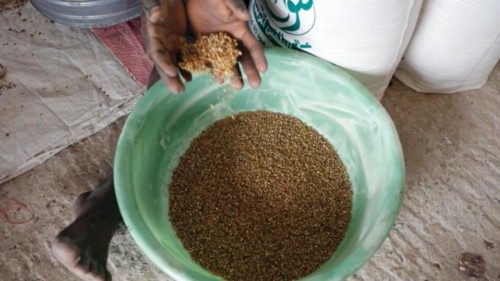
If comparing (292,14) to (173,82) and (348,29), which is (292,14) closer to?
(348,29)

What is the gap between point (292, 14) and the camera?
1.09 metres

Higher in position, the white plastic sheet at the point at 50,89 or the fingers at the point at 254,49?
the fingers at the point at 254,49

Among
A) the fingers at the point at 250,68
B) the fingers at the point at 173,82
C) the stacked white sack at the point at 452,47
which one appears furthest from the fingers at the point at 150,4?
the stacked white sack at the point at 452,47

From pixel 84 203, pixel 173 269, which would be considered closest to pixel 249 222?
pixel 173 269

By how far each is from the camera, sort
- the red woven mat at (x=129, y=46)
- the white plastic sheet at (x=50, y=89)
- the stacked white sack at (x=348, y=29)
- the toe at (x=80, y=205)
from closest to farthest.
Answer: the stacked white sack at (x=348, y=29) → the toe at (x=80, y=205) → the white plastic sheet at (x=50, y=89) → the red woven mat at (x=129, y=46)

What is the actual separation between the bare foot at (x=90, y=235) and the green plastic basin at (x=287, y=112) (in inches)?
4.7

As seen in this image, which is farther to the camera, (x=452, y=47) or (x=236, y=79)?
(x=452, y=47)

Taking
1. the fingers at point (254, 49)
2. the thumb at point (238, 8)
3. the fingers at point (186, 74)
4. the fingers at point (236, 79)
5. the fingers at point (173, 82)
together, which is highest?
the thumb at point (238, 8)

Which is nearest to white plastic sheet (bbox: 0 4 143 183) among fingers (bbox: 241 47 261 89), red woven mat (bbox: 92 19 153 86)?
red woven mat (bbox: 92 19 153 86)

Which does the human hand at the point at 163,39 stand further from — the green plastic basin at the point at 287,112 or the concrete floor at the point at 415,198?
the concrete floor at the point at 415,198

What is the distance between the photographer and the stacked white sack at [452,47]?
1151mm

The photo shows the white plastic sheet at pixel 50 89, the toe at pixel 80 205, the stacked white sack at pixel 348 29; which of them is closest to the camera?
the stacked white sack at pixel 348 29

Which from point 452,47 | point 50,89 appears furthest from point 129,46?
point 452,47

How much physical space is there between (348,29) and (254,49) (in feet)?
0.69
